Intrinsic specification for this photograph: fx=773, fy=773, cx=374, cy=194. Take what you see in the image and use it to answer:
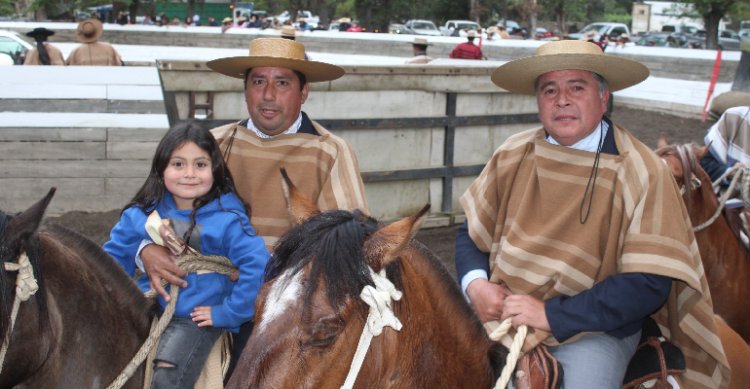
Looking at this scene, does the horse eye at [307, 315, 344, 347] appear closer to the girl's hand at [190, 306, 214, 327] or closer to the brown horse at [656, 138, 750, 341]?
the girl's hand at [190, 306, 214, 327]

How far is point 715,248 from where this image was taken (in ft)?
16.6

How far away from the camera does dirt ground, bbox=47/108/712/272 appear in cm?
823

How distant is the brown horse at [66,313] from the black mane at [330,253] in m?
0.85

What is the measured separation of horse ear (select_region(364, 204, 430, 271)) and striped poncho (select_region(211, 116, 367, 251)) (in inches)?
58.4

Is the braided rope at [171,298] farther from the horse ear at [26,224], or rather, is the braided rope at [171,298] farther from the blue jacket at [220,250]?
the horse ear at [26,224]

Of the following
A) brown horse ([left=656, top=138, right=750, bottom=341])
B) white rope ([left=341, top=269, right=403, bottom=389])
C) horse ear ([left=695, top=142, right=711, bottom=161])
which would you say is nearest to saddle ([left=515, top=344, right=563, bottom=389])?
white rope ([left=341, top=269, right=403, bottom=389])

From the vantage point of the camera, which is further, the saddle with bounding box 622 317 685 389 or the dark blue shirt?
the saddle with bounding box 622 317 685 389

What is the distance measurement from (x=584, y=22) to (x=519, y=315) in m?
62.1

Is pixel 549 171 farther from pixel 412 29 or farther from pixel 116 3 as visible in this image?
pixel 116 3

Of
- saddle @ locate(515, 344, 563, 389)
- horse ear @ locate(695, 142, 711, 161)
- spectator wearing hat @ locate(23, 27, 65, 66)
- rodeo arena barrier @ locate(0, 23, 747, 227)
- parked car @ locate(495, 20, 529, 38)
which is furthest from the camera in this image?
parked car @ locate(495, 20, 529, 38)

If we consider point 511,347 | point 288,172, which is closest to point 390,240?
point 511,347

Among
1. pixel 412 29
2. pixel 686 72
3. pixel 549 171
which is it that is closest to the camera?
pixel 549 171

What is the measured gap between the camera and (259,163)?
3.69 metres

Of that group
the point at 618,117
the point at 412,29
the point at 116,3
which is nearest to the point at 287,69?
the point at 618,117
